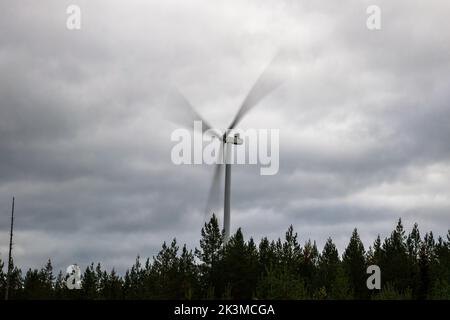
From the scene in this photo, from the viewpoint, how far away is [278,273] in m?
104

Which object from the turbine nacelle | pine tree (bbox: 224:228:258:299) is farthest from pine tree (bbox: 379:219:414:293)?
the turbine nacelle

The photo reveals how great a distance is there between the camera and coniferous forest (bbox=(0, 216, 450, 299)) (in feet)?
315

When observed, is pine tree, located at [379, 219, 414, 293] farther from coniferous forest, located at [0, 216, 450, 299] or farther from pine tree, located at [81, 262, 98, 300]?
pine tree, located at [81, 262, 98, 300]

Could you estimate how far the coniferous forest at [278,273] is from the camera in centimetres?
9588

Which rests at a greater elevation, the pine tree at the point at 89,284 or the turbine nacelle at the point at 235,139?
the turbine nacelle at the point at 235,139

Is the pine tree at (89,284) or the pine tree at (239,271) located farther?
the pine tree at (89,284)

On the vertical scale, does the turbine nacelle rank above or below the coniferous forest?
above

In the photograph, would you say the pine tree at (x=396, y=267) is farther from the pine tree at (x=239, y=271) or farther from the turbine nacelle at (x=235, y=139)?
the turbine nacelle at (x=235, y=139)

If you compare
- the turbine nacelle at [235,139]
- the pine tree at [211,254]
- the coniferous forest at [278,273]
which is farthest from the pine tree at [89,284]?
the turbine nacelle at [235,139]

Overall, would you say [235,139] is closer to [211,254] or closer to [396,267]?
[211,254]

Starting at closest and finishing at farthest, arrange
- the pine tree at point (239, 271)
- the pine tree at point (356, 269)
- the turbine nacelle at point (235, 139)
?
the turbine nacelle at point (235, 139) → the pine tree at point (239, 271) → the pine tree at point (356, 269)

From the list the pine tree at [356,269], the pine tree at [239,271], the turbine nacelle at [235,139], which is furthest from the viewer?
the pine tree at [356,269]

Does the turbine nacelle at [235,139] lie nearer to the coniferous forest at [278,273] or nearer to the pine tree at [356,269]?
the coniferous forest at [278,273]
